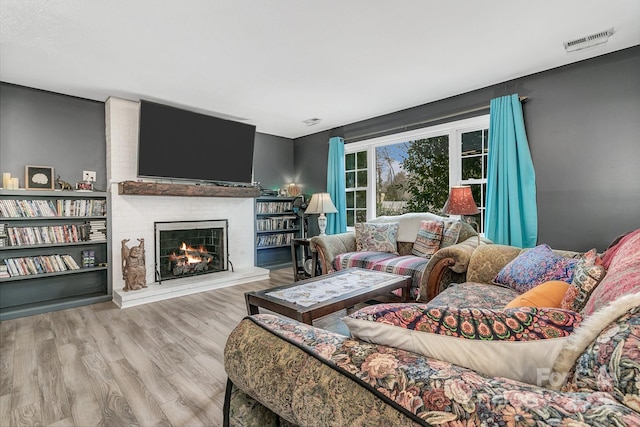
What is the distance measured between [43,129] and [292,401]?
4.33 metres

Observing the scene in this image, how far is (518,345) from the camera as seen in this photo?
0.67m

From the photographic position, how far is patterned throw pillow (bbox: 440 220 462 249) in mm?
3341

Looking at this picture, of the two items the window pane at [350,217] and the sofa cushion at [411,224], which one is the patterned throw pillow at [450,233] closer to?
the sofa cushion at [411,224]

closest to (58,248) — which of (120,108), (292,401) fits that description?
(120,108)

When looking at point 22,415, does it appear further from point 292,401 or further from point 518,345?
point 518,345

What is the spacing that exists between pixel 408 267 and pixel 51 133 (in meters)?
4.17

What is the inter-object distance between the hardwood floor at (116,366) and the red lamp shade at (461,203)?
7.67 ft

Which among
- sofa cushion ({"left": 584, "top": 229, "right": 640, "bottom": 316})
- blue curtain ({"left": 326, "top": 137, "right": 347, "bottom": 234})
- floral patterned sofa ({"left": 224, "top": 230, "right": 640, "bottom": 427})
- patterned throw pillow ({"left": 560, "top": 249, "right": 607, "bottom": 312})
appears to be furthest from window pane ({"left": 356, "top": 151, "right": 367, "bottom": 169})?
floral patterned sofa ({"left": 224, "top": 230, "right": 640, "bottom": 427})

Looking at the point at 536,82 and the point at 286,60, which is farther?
the point at 536,82

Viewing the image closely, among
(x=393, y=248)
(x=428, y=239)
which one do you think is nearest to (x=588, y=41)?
(x=428, y=239)

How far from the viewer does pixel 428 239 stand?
3471 millimetres

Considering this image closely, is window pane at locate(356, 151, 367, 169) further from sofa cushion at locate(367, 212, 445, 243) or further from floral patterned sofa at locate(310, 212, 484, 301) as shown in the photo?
sofa cushion at locate(367, 212, 445, 243)

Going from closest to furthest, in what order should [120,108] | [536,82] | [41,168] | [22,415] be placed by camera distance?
[22,415], [536,82], [41,168], [120,108]

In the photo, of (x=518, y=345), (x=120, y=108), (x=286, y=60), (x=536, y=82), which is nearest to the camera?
(x=518, y=345)
